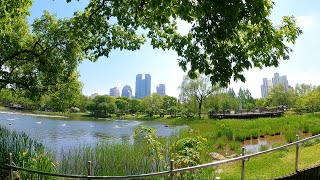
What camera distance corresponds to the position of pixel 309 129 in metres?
19.8

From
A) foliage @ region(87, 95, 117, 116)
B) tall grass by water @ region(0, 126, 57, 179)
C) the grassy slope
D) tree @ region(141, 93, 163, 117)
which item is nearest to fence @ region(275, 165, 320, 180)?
the grassy slope

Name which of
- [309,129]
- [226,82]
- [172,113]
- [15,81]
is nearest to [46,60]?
[15,81]

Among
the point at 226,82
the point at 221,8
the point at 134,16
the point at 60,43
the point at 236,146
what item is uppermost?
the point at 60,43

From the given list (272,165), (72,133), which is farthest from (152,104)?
(272,165)

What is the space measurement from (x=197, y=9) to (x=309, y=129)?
17541mm

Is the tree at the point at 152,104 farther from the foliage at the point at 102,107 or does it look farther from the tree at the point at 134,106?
the foliage at the point at 102,107

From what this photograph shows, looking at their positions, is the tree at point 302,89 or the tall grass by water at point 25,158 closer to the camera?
the tall grass by water at point 25,158

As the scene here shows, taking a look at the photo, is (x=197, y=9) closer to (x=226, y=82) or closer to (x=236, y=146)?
(x=226, y=82)

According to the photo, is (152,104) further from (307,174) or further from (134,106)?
(307,174)

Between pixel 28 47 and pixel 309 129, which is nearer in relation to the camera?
pixel 28 47

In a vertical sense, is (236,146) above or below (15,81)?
below

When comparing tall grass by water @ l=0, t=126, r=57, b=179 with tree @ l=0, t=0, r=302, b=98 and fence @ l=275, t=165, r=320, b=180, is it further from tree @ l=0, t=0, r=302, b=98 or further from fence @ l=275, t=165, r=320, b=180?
fence @ l=275, t=165, r=320, b=180

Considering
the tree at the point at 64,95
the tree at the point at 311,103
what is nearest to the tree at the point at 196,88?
the tree at the point at 311,103

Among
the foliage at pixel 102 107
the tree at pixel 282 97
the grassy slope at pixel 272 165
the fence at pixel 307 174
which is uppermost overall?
the tree at pixel 282 97
